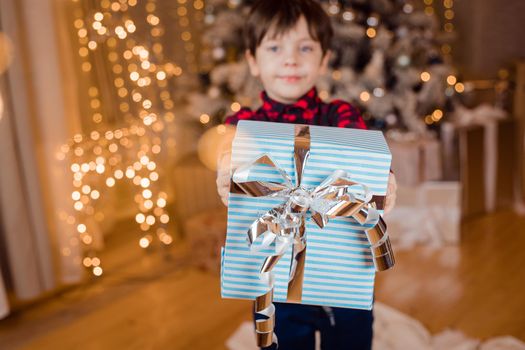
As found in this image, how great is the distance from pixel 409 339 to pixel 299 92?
0.99m

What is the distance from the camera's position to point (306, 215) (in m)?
0.92

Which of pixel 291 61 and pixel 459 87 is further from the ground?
pixel 291 61

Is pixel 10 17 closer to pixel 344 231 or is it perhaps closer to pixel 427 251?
pixel 344 231

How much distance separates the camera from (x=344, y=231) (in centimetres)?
93

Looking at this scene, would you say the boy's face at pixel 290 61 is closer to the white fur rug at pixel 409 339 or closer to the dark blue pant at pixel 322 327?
the dark blue pant at pixel 322 327

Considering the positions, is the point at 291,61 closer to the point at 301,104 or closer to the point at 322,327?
the point at 301,104

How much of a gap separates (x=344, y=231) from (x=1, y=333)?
1.50 metres

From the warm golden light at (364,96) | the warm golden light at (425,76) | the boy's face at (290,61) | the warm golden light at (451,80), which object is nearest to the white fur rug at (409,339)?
the boy's face at (290,61)

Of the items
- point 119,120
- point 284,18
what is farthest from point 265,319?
point 119,120

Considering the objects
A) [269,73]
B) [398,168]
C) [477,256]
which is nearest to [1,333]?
[269,73]

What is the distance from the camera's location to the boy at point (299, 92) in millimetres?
1159

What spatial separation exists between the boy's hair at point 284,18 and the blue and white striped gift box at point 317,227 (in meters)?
0.32

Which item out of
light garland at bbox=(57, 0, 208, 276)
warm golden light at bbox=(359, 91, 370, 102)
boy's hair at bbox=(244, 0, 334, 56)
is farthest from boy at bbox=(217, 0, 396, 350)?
warm golden light at bbox=(359, 91, 370, 102)

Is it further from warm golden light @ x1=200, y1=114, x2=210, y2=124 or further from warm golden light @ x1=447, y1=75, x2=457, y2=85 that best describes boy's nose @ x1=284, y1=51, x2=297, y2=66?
warm golden light @ x1=447, y1=75, x2=457, y2=85
